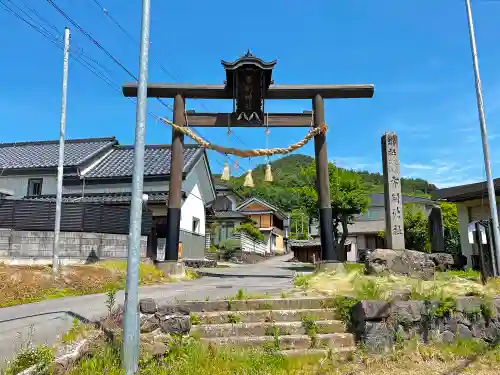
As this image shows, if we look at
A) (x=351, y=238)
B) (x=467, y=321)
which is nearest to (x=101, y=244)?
(x=467, y=321)

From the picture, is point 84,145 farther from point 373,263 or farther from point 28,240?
point 373,263

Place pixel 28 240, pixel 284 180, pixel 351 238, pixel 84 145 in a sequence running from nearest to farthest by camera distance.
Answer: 1. pixel 28 240
2. pixel 84 145
3. pixel 351 238
4. pixel 284 180

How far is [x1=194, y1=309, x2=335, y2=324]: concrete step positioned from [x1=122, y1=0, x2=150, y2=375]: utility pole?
2.12 metres

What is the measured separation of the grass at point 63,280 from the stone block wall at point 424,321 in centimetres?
658

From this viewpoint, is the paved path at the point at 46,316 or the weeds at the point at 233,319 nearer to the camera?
the paved path at the point at 46,316

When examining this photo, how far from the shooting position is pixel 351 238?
161 ft

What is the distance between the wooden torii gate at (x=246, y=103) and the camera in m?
14.3

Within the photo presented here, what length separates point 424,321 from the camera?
697 cm

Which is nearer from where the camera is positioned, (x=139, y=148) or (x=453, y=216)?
(x=139, y=148)

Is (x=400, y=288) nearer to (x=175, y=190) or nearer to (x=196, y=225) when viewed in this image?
(x=175, y=190)

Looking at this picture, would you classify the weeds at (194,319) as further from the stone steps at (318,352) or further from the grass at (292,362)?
the stone steps at (318,352)

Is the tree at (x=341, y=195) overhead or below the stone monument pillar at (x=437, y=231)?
overhead

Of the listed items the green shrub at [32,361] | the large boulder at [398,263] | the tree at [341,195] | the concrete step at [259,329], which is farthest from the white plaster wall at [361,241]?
the green shrub at [32,361]

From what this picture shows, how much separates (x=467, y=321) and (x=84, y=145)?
28.0m
